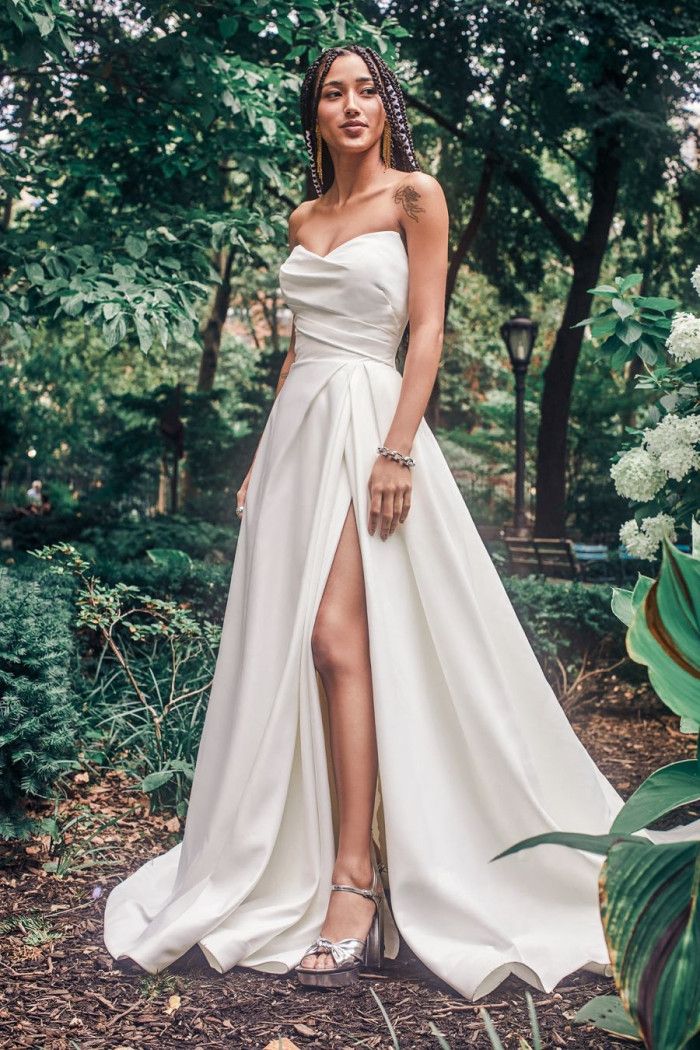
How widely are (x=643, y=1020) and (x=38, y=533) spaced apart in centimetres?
967

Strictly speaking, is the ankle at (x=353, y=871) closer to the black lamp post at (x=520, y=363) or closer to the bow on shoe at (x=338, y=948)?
the bow on shoe at (x=338, y=948)

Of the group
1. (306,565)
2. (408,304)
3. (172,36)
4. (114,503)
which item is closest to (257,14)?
(172,36)

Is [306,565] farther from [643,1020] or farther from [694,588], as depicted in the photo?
[643,1020]

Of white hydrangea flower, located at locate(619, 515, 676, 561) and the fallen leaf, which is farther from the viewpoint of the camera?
white hydrangea flower, located at locate(619, 515, 676, 561)

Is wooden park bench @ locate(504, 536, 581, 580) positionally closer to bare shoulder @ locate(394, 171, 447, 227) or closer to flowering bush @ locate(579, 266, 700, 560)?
flowering bush @ locate(579, 266, 700, 560)

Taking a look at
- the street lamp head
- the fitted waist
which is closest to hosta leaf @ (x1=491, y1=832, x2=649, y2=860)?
the fitted waist

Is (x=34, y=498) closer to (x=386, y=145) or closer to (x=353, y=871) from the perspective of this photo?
(x=386, y=145)

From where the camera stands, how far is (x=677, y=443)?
3.29 metres

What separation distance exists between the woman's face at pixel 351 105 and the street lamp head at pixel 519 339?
370 inches

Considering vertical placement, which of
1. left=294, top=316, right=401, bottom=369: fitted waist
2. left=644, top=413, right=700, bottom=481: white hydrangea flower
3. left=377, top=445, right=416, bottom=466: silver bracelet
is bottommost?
left=377, top=445, right=416, bottom=466: silver bracelet

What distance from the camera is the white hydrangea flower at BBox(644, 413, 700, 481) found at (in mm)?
3258

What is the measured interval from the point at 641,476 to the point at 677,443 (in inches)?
8.3

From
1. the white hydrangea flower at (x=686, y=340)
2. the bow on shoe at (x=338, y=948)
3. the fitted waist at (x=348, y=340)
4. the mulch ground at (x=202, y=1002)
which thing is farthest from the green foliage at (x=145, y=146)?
the bow on shoe at (x=338, y=948)

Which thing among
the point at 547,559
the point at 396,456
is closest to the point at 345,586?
the point at 396,456
